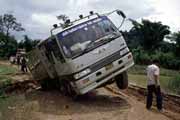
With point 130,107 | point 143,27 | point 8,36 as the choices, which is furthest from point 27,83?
point 8,36

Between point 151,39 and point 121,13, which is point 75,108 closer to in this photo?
point 121,13

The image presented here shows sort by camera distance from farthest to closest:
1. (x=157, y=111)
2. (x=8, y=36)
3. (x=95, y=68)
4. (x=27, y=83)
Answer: (x=8, y=36)
(x=27, y=83)
(x=95, y=68)
(x=157, y=111)

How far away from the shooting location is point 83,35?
42.5 feet

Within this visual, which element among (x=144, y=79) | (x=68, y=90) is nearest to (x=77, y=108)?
(x=68, y=90)

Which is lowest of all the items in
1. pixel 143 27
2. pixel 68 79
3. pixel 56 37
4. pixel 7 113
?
pixel 7 113

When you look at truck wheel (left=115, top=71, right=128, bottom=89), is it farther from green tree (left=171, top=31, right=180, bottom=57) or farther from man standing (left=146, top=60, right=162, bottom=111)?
green tree (left=171, top=31, right=180, bottom=57)

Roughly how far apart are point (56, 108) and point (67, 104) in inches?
29.6

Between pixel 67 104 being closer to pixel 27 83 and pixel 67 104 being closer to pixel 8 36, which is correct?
pixel 27 83

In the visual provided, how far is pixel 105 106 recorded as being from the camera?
1275 cm

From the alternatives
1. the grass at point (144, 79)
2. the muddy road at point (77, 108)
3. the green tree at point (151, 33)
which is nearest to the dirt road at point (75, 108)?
the muddy road at point (77, 108)

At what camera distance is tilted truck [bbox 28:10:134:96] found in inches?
492

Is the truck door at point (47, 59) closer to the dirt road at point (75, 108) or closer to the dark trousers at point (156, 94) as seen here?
the dirt road at point (75, 108)

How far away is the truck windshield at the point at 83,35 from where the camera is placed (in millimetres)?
12664

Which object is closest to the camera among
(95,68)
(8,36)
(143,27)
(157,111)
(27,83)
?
(157,111)
